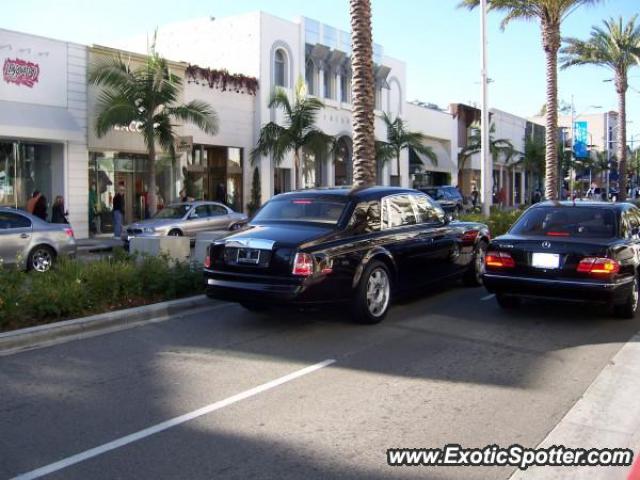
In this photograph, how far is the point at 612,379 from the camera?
19.9 feet

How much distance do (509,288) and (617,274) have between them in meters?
1.28

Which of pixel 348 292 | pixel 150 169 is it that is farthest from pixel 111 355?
pixel 150 169

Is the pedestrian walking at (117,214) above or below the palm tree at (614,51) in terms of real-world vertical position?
below

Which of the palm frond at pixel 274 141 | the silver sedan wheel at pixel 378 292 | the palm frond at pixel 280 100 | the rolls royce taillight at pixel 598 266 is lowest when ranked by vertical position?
the silver sedan wheel at pixel 378 292

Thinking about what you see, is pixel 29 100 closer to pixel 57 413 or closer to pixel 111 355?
pixel 111 355

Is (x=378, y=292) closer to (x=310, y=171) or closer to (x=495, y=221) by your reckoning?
(x=495, y=221)

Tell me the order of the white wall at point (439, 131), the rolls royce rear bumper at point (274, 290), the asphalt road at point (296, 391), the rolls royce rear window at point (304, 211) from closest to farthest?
the asphalt road at point (296, 391) < the rolls royce rear bumper at point (274, 290) < the rolls royce rear window at point (304, 211) < the white wall at point (439, 131)

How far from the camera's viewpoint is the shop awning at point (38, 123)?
19688 millimetres

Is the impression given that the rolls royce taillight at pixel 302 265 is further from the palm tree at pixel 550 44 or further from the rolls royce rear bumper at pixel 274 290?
the palm tree at pixel 550 44

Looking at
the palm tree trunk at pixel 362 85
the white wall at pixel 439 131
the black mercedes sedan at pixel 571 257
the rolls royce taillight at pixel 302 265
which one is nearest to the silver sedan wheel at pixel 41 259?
the palm tree trunk at pixel 362 85

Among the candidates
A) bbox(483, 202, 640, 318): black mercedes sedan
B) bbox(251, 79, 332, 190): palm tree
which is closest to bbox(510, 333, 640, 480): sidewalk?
bbox(483, 202, 640, 318): black mercedes sedan

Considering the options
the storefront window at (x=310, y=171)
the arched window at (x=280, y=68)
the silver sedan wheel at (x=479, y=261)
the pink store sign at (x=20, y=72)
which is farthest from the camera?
the storefront window at (x=310, y=171)

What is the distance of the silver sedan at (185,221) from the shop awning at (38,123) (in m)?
4.45

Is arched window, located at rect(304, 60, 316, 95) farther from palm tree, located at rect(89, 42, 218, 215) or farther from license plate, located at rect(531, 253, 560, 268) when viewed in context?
license plate, located at rect(531, 253, 560, 268)
